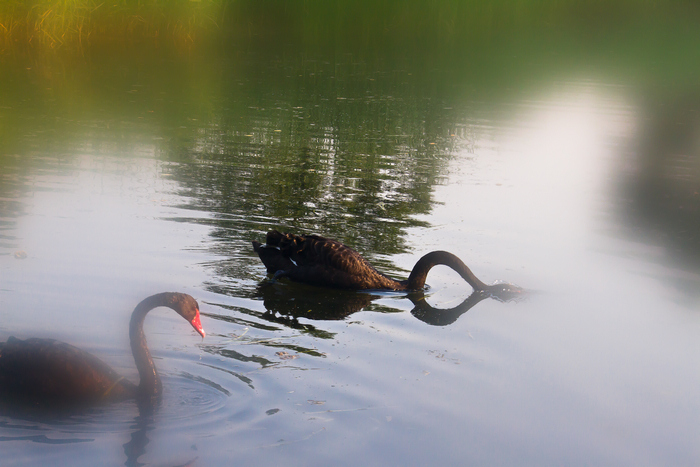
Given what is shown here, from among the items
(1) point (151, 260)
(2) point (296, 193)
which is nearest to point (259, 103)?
(2) point (296, 193)

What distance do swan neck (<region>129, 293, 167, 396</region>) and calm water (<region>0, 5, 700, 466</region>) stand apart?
0.16m

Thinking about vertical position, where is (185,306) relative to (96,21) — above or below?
below

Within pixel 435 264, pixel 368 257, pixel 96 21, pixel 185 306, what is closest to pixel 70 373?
pixel 185 306

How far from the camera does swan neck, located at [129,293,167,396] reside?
181 inches

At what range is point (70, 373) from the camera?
4430mm

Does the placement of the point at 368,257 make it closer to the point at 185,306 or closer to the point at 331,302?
the point at 331,302

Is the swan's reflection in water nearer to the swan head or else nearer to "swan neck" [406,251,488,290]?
"swan neck" [406,251,488,290]

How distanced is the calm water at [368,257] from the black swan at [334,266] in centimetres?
17

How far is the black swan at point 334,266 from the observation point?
7.19 metres

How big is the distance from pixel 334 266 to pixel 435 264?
967 mm

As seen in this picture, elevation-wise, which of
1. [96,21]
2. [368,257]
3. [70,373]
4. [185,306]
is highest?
[96,21]

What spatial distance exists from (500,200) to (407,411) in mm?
6523

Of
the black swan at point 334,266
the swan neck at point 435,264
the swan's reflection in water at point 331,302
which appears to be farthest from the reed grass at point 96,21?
the swan neck at point 435,264

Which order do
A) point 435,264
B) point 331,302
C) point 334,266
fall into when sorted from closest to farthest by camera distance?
point 331,302 < point 334,266 < point 435,264
